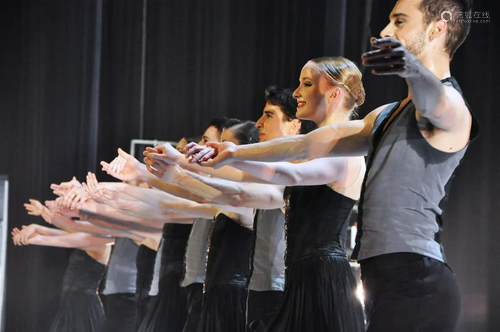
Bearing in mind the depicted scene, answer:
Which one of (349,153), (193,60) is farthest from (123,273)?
(349,153)

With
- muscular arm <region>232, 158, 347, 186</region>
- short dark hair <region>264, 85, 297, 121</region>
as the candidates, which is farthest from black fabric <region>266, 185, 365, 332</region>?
short dark hair <region>264, 85, 297, 121</region>

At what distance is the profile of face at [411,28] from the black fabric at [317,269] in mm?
823

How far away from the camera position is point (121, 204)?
442 cm

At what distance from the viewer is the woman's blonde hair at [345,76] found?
9.46ft

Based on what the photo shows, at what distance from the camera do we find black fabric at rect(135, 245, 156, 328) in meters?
5.25

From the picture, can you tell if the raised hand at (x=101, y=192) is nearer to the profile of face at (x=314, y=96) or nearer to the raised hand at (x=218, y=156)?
the profile of face at (x=314, y=96)

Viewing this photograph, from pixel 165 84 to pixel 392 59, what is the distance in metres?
4.49

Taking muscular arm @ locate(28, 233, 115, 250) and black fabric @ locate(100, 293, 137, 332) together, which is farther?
muscular arm @ locate(28, 233, 115, 250)

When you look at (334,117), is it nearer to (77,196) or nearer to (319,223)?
(319,223)

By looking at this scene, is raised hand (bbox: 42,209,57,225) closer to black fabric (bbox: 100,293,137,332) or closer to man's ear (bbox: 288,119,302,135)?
black fabric (bbox: 100,293,137,332)

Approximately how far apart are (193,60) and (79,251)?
68.0 inches

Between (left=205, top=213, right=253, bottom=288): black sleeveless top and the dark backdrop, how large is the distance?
1383 millimetres

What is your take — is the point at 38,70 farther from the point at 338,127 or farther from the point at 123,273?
the point at 338,127

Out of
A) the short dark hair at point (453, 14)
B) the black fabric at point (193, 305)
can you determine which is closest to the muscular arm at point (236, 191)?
the black fabric at point (193, 305)
